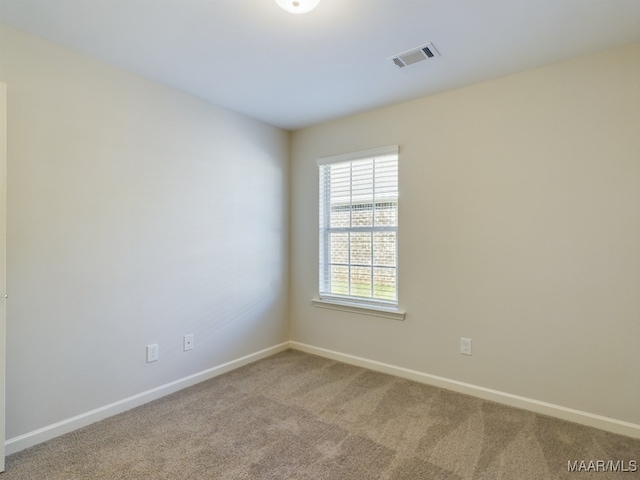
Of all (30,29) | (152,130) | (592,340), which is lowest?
(592,340)

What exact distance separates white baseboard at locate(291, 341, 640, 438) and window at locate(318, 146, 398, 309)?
568mm

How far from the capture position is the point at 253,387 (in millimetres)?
2803

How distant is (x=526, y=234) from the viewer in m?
2.46

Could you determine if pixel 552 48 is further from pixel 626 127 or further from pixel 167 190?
pixel 167 190

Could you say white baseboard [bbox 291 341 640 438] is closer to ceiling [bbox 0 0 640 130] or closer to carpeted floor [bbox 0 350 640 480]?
A: carpeted floor [bbox 0 350 640 480]

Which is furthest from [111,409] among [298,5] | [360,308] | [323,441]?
[298,5]

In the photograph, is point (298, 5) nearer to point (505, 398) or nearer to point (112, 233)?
point (112, 233)

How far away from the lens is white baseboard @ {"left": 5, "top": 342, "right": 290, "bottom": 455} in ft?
6.49

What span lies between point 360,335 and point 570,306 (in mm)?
1728

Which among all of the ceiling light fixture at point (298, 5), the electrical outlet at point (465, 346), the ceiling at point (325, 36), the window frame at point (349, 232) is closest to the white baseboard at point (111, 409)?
the window frame at point (349, 232)

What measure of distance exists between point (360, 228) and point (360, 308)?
2.58 ft

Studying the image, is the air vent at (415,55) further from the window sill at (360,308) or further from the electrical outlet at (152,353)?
the electrical outlet at (152,353)

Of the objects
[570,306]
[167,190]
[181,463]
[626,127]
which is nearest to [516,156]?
[626,127]

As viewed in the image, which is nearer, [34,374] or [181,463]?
[181,463]
